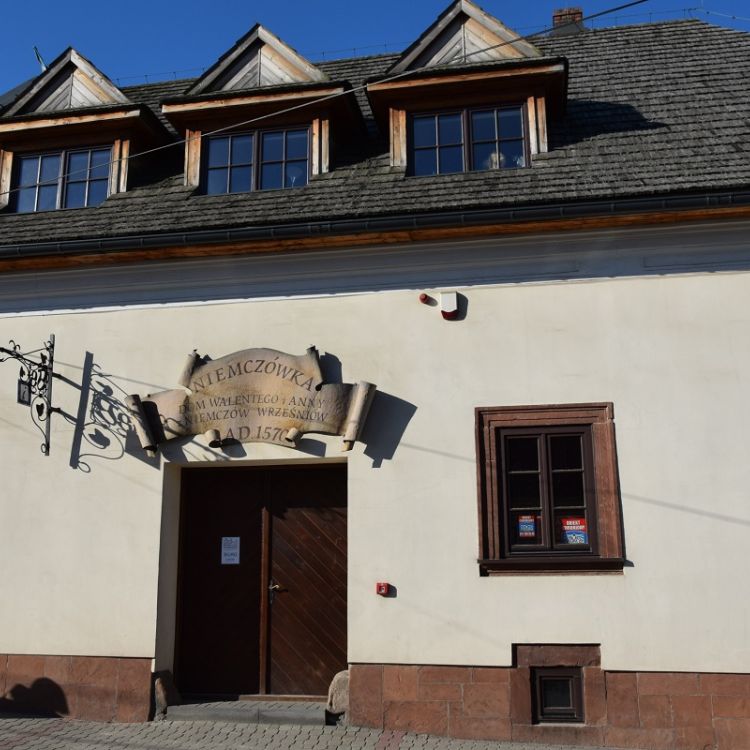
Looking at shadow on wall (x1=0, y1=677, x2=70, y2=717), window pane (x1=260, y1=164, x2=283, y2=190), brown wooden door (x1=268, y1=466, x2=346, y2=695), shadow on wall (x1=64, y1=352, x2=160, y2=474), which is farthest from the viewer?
window pane (x1=260, y1=164, x2=283, y2=190)

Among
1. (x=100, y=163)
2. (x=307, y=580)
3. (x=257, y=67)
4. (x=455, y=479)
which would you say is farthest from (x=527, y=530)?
(x=100, y=163)

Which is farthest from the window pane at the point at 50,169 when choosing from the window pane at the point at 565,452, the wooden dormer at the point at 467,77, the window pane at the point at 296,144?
the window pane at the point at 565,452

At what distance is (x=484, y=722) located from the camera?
767 cm

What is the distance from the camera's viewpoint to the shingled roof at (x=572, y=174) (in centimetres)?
859

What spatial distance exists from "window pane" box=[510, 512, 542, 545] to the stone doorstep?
2536 millimetres

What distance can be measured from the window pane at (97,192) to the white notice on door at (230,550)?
459 centimetres

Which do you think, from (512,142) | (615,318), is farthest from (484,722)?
(512,142)

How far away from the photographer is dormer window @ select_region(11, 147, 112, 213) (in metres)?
10.5

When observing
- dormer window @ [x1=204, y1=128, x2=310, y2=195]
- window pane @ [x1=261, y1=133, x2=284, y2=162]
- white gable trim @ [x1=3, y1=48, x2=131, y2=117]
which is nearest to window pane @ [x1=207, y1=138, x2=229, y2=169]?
dormer window @ [x1=204, y1=128, x2=310, y2=195]

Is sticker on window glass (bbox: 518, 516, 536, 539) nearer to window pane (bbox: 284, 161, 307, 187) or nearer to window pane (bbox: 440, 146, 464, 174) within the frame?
window pane (bbox: 440, 146, 464, 174)

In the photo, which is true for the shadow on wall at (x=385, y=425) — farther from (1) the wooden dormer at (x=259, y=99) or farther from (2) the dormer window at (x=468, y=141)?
(1) the wooden dormer at (x=259, y=99)

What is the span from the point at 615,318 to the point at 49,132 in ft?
24.4

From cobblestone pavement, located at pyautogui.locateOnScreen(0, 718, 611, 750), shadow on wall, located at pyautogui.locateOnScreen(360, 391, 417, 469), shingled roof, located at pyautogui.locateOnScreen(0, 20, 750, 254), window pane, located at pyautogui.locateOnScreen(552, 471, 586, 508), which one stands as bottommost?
cobblestone pavement, located at pyautogui.locateOnScreen(0, 718, 611, 750)

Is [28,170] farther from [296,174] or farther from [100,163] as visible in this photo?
[296,174]
